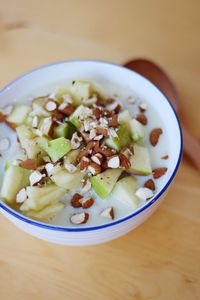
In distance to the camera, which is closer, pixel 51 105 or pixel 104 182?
pixel 104 182

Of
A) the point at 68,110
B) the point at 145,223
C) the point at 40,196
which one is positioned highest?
the point at 68,110

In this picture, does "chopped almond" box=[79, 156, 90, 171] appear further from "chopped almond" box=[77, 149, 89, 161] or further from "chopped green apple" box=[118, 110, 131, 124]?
"chopped green apple" box=[118, 110, 131, 124]

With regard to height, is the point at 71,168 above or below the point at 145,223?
above

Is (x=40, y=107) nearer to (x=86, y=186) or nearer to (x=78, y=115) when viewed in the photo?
(x=78, y=115)

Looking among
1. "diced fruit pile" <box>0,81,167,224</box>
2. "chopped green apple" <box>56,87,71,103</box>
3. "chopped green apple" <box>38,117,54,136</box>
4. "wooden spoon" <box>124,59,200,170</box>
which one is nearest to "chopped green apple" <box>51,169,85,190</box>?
"diced fruit pile" <box>0,81,167,224</box>

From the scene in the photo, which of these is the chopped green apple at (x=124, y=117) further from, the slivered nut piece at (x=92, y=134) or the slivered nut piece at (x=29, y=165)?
the slivered nut piece at (x=29, y=165)

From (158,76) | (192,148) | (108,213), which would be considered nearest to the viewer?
(108,213)

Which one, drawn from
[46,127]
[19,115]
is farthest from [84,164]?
[19,115]
